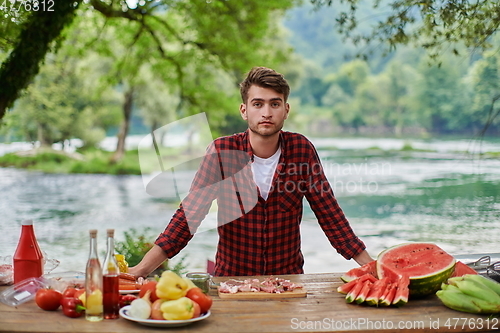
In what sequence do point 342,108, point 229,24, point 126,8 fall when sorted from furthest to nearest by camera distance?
point 342,108, point 229,24, point 126,8

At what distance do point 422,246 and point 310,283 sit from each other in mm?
622

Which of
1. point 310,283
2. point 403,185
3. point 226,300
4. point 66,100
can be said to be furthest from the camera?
point 66,100

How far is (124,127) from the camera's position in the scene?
26422 millimetres

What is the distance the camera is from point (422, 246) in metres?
2.83

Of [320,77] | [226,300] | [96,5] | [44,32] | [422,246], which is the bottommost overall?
[226,300]

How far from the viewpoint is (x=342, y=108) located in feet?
111

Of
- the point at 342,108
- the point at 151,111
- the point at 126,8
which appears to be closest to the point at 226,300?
the point at 126,8

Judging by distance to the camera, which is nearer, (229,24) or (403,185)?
(229,24)

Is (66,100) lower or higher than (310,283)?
higher

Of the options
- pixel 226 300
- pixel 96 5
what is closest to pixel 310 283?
pixel 226 300

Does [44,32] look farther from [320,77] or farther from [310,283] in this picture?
[320,77]

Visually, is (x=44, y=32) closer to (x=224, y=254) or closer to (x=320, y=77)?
(x=224, y=254)

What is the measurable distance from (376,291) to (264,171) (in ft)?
3.51

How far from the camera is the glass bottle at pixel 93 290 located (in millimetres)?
2100
